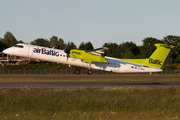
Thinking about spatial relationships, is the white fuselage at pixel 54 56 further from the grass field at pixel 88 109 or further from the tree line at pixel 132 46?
the tree line at pixel 132 46

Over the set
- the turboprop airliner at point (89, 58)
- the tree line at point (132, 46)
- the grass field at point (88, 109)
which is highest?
the tree line at point (132, 46)

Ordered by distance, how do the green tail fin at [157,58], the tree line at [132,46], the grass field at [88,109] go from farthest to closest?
the tree line at [132,46]
the green tail fin at [157,58]
the grass field at [88,109]

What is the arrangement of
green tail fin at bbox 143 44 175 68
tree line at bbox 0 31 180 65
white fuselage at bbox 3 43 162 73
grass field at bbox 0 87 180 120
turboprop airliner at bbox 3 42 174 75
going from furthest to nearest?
tree line at bbox 0 31 180 65, green tail fin at bbox 143 44 175 68, turboprop airliner at bbox 3 42 174 75, white fuselage at bbox 3 43 162 73, grass field at bbox 0 87 180 120

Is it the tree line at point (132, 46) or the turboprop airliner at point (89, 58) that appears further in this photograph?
the tree line at point (132, 46)

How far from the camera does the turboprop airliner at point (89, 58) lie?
114 feet

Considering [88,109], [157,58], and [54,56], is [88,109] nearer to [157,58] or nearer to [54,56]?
[54,56]

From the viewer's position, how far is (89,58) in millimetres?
36469

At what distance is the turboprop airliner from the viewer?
3479 cm

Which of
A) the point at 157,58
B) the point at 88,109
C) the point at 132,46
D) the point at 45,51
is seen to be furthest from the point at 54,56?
the point at 132,46

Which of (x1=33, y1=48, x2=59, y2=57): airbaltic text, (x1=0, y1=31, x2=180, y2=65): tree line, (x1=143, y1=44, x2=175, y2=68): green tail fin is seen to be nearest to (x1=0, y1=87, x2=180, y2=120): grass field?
(x1=33, y1=48, x2=59, y2=57): airbaltic text

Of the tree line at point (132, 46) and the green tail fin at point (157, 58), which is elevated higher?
the tree line at point (132, 46)

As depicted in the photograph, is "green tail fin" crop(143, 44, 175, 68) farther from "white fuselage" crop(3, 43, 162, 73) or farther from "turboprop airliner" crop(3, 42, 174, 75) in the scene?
"white fuselage" crop(3, 43, 162, 73)

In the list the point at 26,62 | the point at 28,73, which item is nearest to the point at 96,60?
the point at 28,73

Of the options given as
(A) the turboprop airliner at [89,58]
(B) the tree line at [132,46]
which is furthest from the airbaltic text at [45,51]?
(B) the tree line at [132,46]
